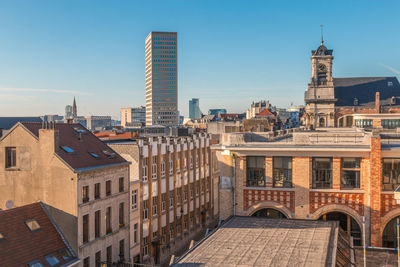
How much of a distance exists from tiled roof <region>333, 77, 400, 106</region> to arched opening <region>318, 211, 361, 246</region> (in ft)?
268

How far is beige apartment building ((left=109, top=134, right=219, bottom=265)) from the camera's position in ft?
140

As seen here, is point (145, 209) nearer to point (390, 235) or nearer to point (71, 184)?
point (71, 184)

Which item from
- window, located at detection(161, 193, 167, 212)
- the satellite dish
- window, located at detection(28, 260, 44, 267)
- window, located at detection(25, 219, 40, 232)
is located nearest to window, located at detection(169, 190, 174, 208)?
window, located at detection(161, 193, 167, 212)

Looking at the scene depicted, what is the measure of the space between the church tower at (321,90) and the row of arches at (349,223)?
254 ft

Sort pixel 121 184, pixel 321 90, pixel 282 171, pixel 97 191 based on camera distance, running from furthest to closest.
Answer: pixel 321 90 < pixel 121 184 < pixel 97 191 < pixel 282 171

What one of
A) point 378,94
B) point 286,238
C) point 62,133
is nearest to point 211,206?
point 62,133

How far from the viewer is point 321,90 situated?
331 feet

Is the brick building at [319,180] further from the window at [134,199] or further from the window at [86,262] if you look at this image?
the window at [134,199]

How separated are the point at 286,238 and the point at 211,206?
43485mm

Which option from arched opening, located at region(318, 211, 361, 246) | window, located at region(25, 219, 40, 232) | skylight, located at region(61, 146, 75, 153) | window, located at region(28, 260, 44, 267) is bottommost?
window, located at region(28, 260, 44, 267)

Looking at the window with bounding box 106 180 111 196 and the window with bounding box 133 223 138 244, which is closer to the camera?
the window with bounding box 106 180 111 196

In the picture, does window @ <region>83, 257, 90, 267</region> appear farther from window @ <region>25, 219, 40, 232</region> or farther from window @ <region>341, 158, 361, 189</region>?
window @ <region>341, 158, 361, 189</region>

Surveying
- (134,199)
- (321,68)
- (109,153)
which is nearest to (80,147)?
(109,153)

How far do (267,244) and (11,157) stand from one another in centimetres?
2495
